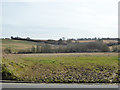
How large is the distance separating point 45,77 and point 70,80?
1512 mm

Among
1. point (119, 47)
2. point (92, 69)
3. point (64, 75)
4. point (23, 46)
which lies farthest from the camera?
point (23, 46)

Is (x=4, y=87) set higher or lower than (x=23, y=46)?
lower

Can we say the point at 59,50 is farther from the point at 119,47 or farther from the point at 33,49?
the point at 119,47

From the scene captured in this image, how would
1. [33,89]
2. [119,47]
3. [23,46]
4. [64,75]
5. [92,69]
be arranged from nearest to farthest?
[33,89]
[64,75]
[92,69]
[119,47]
[23,46]

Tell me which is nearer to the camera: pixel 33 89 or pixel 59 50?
pixel 33 89

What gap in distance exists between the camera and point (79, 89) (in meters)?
7.61

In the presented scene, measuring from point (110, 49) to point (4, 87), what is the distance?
19041 mm

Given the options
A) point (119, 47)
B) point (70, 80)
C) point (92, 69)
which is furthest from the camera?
point (119, 47)

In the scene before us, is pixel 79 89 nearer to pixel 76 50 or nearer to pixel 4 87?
pixel 4 87

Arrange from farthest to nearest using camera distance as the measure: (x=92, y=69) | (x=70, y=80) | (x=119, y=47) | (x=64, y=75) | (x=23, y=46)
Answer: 1. (x=23, y=46)
2. (x=119, y=47)
3. (x=92, y=69)
4. (x=64, y=75)
5. (x=70, y=80)

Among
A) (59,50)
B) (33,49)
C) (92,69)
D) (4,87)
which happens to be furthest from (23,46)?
(4,87)

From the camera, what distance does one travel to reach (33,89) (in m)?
7.47

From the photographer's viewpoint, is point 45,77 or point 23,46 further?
point 23,46

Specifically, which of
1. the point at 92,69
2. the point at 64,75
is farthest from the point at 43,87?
the point at 92,69
